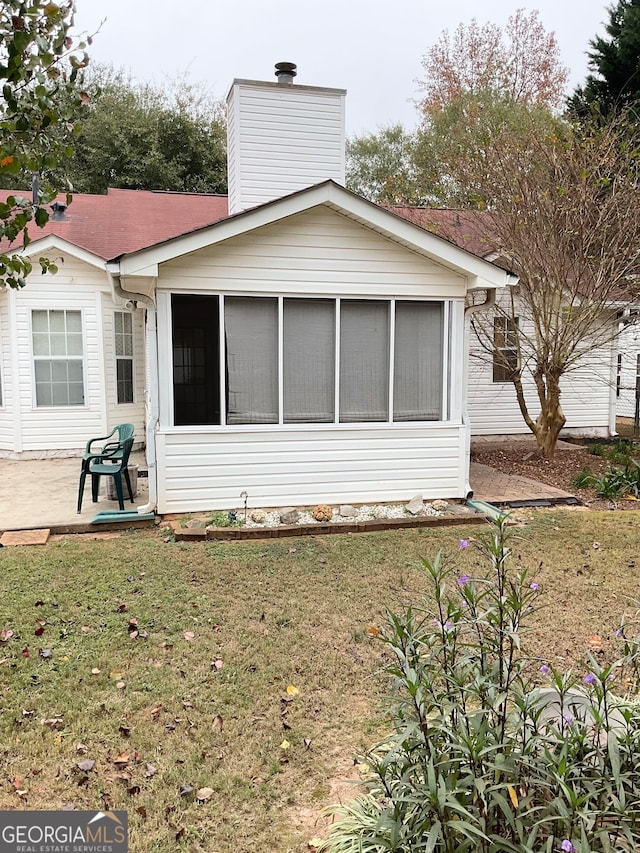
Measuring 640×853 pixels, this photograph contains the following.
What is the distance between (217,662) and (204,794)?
45.5 inches

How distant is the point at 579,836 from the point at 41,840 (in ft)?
6.50

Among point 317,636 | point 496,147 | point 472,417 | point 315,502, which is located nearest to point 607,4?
point 496,147

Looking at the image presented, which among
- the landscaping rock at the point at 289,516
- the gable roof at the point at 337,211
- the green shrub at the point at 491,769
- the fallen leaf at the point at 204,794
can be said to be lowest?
the fallen leaf at the point at 204,794

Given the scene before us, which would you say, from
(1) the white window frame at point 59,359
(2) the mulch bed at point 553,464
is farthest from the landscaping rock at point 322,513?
(1) the white window frame at point 59,359

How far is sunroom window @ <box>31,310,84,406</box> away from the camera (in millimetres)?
10914

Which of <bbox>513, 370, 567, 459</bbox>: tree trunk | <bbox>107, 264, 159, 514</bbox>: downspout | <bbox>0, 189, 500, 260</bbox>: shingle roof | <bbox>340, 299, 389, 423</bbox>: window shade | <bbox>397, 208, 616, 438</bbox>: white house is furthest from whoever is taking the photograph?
<bbox>397, 208, 616, 438</bbox>: white house

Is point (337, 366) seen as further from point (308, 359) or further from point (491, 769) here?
point (491, 769)

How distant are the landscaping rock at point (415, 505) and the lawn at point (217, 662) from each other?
822mm

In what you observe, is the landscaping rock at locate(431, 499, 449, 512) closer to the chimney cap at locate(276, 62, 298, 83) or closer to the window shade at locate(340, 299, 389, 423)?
the window shade at locate(340, 299, 389, 423)

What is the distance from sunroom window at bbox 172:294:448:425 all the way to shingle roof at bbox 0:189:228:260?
506 cm

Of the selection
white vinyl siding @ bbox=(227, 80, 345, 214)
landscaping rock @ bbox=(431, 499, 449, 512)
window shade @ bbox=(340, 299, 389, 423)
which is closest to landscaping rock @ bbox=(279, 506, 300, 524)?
window shade @ bbox=(340, 299, 389, 423)

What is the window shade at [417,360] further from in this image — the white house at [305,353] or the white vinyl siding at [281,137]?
the white vinyl siding at [281,137]

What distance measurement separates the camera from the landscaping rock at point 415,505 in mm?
7332

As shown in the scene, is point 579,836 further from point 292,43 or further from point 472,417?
point 292,43
